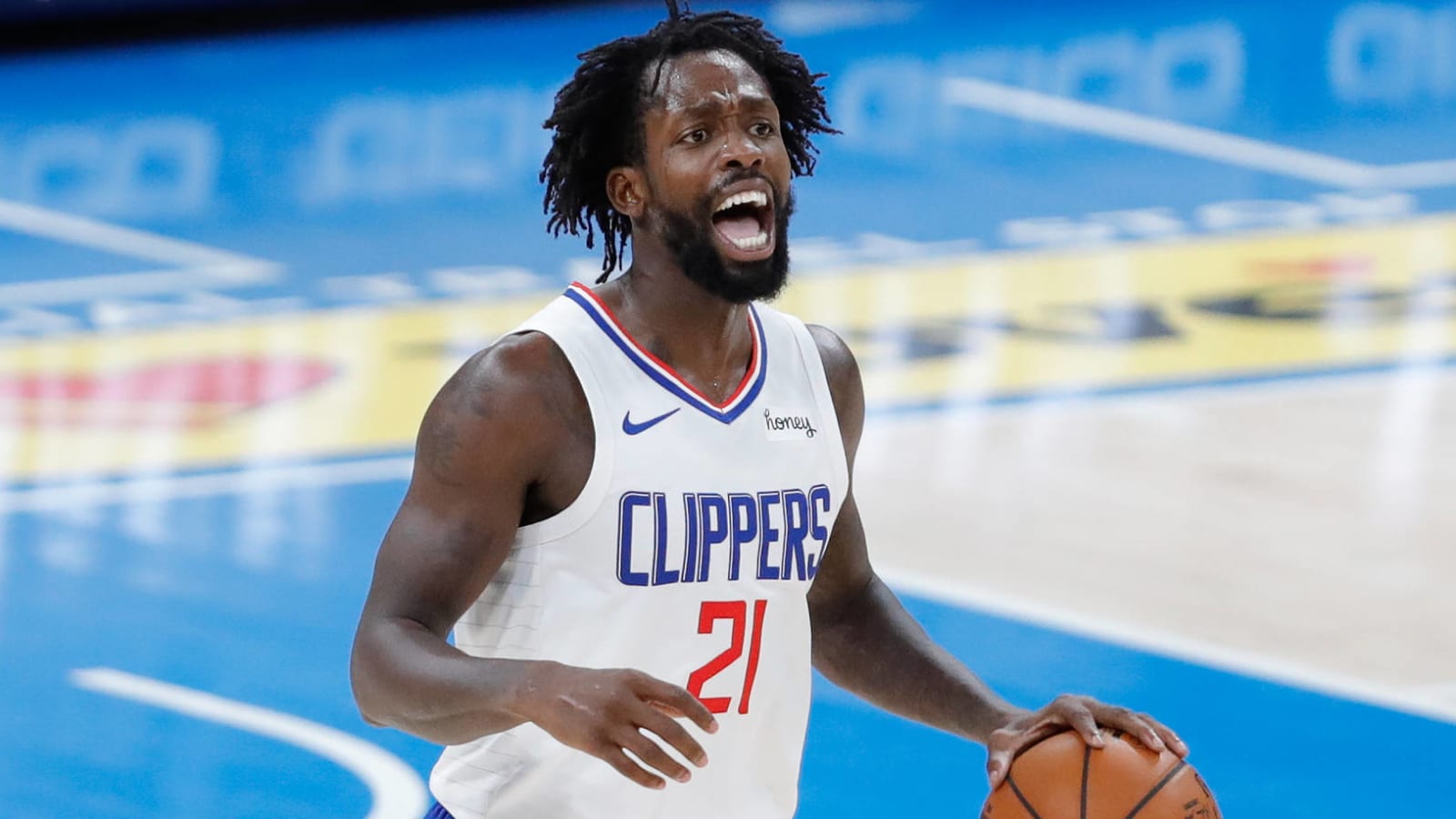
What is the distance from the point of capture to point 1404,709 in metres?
6.57

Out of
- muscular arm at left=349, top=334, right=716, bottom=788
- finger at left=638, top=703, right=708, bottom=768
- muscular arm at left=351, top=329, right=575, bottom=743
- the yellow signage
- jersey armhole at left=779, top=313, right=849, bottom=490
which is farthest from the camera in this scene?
the yellow signage

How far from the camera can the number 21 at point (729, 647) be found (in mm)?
3322

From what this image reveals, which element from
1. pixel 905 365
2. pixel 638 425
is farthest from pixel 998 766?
pixel 905 365

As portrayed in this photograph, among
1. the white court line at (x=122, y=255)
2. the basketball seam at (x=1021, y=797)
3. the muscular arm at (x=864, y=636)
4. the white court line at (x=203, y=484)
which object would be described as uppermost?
the white court line at (x=122, y=255)

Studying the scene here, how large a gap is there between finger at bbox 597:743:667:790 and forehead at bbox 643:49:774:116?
105cm

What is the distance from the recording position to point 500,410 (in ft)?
10.6

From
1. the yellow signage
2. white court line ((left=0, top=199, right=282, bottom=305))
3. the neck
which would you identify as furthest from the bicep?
white court line ((left=0, top=199, right=282, bottom=305))

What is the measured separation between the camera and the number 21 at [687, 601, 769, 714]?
10.9 feet

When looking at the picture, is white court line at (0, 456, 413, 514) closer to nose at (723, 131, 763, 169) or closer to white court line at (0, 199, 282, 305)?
white court line at (0, 199, 282, 305)

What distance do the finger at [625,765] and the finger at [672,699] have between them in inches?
2.8

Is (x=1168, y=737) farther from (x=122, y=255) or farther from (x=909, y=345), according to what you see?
(x=122, y=255)

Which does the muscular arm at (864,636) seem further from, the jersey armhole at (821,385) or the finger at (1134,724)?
the finger at (1134,724)

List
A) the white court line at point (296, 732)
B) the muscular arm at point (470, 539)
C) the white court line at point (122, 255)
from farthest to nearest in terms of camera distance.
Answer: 1. the white court line at point (122, 255)
2. the white court line at point (296, 732)
3. the muscular arm at point (470, 539)

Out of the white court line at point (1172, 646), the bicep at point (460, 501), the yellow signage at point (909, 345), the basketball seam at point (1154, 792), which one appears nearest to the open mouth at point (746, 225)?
the bicep at point (460, 501)
